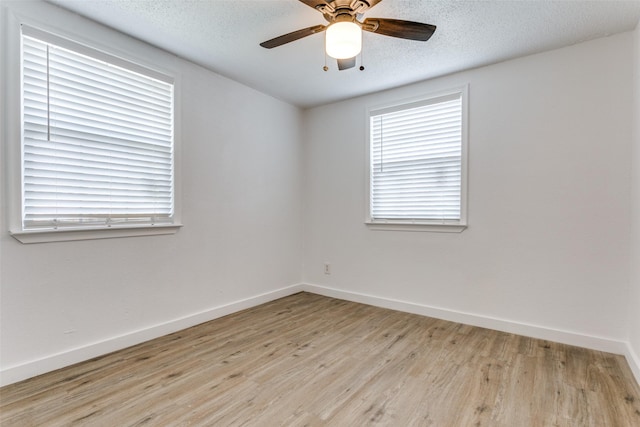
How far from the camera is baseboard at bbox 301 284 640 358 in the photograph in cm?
255

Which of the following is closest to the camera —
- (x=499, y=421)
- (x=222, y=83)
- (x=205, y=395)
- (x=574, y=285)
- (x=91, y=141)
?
(x=499, y=421)

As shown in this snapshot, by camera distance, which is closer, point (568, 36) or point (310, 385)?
point (310, 385)

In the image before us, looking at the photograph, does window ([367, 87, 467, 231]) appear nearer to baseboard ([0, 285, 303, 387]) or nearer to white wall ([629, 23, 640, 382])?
white wall ([629, 23, 640, 382])

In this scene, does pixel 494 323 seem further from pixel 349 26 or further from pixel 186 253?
pixel 186 253

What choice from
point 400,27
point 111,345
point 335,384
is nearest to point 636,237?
point 400,27

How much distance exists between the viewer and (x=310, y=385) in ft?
6.81

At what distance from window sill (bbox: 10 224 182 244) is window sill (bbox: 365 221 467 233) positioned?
211cm

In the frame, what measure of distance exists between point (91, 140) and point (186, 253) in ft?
3.94

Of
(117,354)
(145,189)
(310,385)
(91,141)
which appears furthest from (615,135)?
(117,354)

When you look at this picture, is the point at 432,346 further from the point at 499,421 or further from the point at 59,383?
the point at 59,383

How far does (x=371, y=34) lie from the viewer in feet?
8.17

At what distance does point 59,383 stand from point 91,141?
1.64 metres

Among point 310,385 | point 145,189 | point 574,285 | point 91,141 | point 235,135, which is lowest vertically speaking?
point 310,385

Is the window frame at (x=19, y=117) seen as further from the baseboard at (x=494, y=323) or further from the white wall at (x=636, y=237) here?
the white wall at (x=636, y=237)
